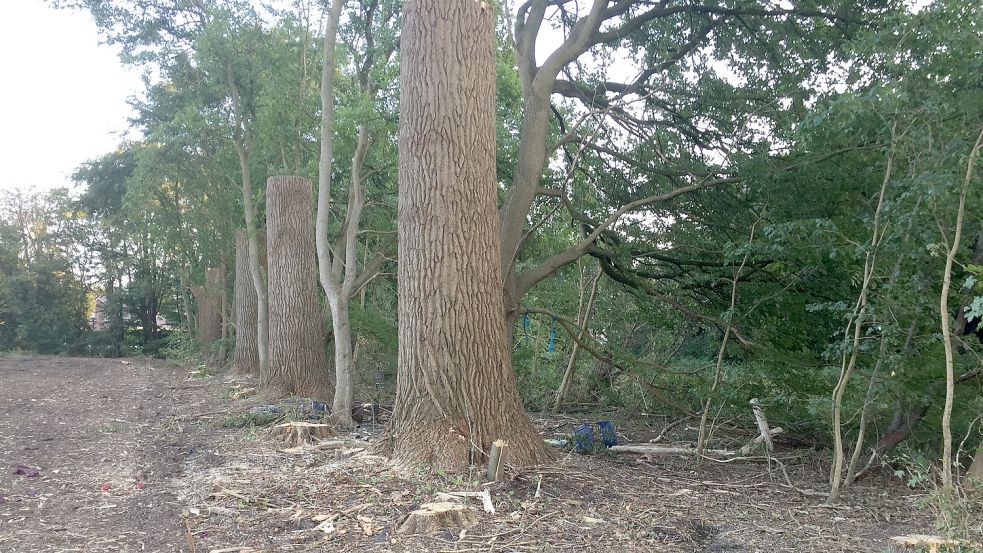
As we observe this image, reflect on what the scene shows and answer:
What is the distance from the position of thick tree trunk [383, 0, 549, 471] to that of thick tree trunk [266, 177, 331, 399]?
5.73 m

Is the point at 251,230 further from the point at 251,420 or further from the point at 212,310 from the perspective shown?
the point at 212,310

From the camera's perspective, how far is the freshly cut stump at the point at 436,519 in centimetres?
451

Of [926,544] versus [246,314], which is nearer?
[926,544]

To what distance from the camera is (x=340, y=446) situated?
275 inches

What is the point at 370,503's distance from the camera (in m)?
4.99

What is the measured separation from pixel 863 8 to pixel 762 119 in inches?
56.9

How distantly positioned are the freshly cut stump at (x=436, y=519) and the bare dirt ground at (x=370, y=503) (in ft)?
0.27

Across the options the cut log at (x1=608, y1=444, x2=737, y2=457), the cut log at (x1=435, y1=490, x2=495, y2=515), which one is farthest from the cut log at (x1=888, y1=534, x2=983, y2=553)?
the cut log at (x1=608, y1=444, x2=737, y2=457)

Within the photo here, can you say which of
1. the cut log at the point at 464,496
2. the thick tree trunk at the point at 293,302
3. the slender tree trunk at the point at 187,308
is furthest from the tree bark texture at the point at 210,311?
the cut log at the point at 464,496

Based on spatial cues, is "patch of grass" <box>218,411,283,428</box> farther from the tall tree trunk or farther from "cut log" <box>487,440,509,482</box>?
the tall tree trunk

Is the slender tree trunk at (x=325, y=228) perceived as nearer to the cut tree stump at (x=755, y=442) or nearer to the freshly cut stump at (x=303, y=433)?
the freshly cut stump at (x=303, y=433)

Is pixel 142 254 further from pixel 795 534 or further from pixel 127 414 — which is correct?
pixel 795 534

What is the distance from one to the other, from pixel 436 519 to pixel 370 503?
651 mm

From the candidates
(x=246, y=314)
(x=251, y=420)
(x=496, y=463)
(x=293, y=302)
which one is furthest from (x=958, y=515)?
(x=246, y=314)
